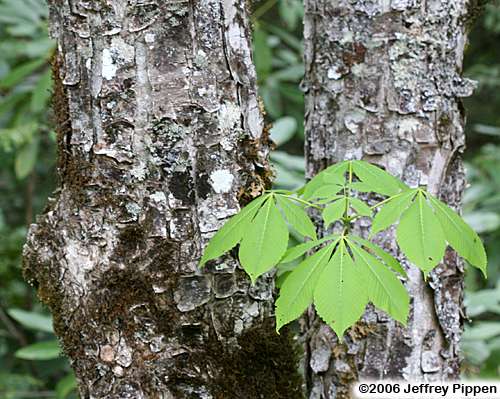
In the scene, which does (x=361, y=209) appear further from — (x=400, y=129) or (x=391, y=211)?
(x=400, y=129)

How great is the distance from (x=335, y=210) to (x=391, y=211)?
0.08 metres

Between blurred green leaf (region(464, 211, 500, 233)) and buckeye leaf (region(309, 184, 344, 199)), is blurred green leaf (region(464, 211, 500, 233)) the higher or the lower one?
the higher one

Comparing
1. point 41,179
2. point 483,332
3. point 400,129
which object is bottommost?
point 483,332

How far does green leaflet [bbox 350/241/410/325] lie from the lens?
2.91ft

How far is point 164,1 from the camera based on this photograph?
1000 mm

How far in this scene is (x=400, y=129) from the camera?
133 cm

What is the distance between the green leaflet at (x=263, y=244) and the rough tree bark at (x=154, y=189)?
5.4 inches

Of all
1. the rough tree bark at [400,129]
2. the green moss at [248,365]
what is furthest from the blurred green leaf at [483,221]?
the green moss at [248,365]

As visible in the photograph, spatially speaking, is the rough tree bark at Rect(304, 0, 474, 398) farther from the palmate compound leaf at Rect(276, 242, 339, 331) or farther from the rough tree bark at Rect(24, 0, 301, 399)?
the palmate compound leaf at Rect(276, 242, 339, 331)

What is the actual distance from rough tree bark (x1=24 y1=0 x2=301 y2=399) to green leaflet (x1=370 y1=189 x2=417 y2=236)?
244mm

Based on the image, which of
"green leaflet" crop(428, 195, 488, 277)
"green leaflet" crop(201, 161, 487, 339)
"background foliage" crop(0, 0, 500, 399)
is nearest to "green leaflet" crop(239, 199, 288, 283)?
"green leaflet" crop(201, 161, 487, 339)

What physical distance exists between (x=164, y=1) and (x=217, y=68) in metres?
0.13

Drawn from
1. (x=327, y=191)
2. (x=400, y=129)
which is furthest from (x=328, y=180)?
(x=400, y=129)

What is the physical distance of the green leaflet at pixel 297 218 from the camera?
965 millimetres
